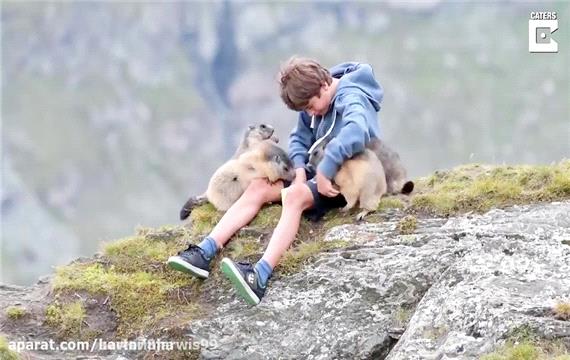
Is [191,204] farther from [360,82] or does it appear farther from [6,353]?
[6,353]

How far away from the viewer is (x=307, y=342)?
1058 centimetres

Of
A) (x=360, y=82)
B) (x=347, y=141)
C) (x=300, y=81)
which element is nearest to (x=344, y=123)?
(x=347, y=141)

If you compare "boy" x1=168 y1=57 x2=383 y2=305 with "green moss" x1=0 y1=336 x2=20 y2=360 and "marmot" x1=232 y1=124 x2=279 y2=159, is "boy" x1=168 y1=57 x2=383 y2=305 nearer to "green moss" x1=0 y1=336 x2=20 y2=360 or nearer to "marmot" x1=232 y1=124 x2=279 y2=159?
"marmot" x1=232 y1=124 x2=279 y2=159

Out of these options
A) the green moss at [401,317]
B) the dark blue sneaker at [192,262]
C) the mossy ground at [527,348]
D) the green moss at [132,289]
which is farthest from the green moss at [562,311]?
the dark blue sneaker at [192,262]

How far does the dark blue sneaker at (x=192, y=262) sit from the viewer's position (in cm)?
1158

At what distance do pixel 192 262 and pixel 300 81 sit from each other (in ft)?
9.66

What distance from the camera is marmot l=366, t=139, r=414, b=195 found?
44.0 ft

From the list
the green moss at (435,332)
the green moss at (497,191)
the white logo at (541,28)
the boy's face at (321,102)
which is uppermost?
the white logo at (541,28)

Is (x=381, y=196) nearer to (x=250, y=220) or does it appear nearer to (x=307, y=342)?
(x=250, y=220)

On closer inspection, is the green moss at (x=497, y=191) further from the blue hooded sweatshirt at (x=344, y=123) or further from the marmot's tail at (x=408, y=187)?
the blue hooded sweatshirt at (x=344, y=123)

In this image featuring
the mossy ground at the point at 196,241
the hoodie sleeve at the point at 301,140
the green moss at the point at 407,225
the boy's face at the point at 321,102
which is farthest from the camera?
the hoodie sleeve at the point at 301,140

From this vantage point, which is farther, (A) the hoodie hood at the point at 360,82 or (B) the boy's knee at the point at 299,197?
(A) the hoodie hood at the point at 360,82

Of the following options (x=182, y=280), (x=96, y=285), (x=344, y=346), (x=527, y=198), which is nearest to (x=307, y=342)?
(x=344, y=346)

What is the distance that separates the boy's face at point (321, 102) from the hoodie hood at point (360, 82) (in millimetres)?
141
